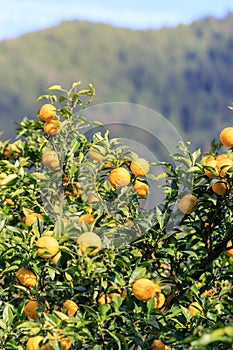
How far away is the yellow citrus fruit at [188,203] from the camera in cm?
175

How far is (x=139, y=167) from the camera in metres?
1.86

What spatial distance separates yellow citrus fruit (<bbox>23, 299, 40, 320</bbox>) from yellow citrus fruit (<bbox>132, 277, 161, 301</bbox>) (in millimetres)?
276

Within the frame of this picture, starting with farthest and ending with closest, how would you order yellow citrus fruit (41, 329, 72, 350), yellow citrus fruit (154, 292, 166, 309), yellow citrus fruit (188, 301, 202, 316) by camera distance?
yellow citrus fruit (154, 292, 166, 309), yellow citrus fruit (188, 301, 202, 316), yellow citrus fruit (41, 329, 72, 350)

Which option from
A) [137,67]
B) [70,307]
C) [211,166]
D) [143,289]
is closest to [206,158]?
[211,166]

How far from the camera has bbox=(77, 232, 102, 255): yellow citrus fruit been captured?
5.28 ft

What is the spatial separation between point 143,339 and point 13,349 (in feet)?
1.09

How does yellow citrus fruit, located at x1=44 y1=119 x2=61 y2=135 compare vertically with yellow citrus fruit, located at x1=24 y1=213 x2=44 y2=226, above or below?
above

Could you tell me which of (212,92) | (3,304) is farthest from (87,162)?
(212,92)

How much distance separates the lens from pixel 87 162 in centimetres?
192

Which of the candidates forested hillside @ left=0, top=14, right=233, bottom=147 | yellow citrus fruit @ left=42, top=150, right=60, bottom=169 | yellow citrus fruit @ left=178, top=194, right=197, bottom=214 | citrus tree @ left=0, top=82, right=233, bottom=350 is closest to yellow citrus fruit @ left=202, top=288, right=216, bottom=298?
citrus tree @ left=0, top=82, right=233, bottom=350

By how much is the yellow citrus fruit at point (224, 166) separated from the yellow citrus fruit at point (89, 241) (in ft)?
1.27

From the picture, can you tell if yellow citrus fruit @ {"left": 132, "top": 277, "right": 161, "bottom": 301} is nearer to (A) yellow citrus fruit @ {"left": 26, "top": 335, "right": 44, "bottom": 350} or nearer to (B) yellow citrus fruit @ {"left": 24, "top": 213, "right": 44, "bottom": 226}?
(A) yellow citrus fruit @ {"left": 26, "top": 335, "right": 44, "bottom": 350}

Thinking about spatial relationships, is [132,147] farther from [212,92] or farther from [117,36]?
[117,36]

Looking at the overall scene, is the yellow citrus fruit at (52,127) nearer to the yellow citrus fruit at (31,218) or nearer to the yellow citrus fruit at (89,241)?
the yellow citrus fruit at (31,218)
